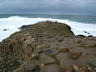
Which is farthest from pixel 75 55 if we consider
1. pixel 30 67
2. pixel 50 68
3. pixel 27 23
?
pixel 27 23

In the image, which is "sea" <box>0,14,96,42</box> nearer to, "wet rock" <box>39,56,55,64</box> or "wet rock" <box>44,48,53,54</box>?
"wet rock" <box>44,48,53,54</box>

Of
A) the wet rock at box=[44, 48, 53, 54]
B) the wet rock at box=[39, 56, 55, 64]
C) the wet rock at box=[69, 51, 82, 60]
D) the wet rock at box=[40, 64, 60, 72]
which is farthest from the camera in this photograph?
the wet rock at box=[44, 48, 53, 54]

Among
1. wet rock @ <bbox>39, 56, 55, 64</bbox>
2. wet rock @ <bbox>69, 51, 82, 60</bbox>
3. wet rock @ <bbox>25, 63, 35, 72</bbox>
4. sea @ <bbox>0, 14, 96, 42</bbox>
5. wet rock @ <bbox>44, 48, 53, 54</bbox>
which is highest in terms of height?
wet rock @ <bbox>69, 51, 82, 60</bbox>

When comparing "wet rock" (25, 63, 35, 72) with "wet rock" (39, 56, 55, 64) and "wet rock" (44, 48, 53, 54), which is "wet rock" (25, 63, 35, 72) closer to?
"wet rock" (39, 56, 55, 64)

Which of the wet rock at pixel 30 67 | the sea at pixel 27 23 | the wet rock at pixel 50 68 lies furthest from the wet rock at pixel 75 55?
the sea at pixel 27 23

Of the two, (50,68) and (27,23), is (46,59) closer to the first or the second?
(50,68)

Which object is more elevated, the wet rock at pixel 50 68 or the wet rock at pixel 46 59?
the wet rock at pixel 46 59

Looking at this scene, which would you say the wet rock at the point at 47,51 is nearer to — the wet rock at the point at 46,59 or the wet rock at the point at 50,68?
the wet rock at the point at 46,59

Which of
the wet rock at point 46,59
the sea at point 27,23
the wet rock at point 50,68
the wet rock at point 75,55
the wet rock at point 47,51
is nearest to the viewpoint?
the wet rock at point 50,68

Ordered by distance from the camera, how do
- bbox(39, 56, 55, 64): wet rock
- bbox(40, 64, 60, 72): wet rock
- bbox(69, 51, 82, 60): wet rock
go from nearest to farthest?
1. bbox(40, 64, 60, 72): wet rock
2. bbox(69, 51, 82, 60): wet rock
3. bbox(39, 56, 55, 64): wet rock

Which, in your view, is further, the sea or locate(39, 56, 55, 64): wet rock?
the sea

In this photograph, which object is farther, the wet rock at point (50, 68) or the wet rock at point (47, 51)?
the wet rock at point (47, 51)

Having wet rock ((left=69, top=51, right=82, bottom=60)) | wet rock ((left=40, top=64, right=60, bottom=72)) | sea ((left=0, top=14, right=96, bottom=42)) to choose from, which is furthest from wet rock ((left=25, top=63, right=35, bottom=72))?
sea ((left=0, top=14, right=96, bottom=42))

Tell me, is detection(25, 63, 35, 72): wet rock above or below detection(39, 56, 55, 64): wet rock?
below
